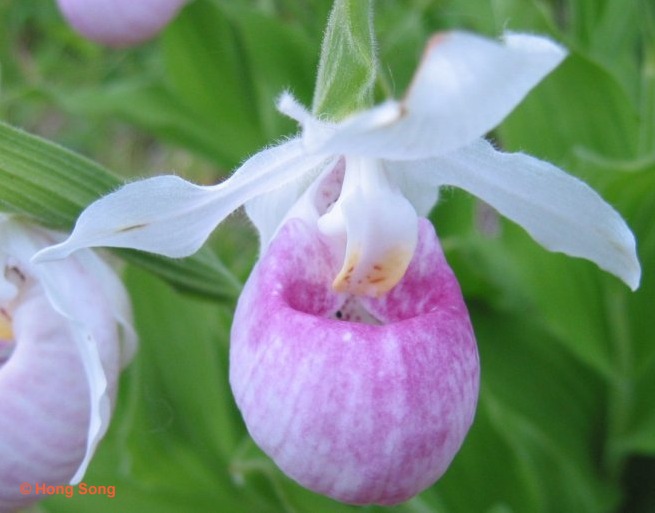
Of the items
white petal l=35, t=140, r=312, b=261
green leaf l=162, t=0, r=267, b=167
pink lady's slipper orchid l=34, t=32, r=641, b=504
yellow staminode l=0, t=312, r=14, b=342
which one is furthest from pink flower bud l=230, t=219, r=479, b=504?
green leaf l=162, t=0, r=267, b=167

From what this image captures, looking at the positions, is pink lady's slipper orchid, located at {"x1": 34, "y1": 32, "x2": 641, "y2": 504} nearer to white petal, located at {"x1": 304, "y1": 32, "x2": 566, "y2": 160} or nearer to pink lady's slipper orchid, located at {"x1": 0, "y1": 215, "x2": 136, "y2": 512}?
white petal, located at {"x1": 304, "y1": 32, "x2": 566, "y2": 160}

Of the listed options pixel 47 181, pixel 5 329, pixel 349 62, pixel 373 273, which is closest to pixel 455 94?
pixel 349 62

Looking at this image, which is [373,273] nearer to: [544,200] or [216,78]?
[544,200]

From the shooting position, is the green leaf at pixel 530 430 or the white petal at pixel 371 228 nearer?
the white petal at pixel 371 228

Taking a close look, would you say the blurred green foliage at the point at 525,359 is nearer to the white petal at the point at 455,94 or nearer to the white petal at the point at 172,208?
the white petal at the point at 172,208

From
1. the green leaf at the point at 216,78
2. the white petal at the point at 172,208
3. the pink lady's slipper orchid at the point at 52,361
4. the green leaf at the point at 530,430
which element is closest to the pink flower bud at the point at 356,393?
the white petal at the point at 172,208

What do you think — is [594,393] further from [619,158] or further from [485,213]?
[485,213]
